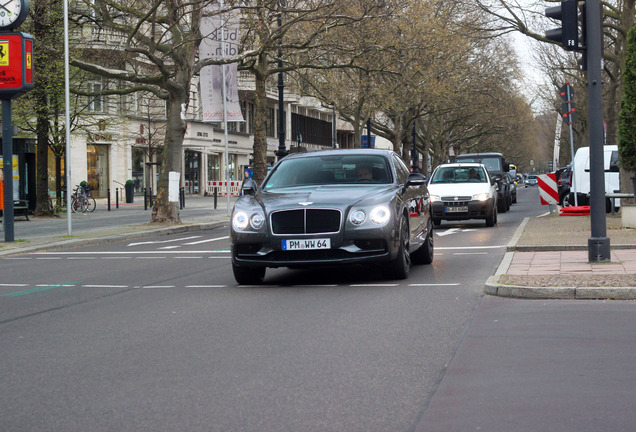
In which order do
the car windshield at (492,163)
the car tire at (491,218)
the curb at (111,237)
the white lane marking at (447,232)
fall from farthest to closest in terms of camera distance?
the car windshield at (492,163) < the car tire at (491,218) < the white lane marking at (447,232) < the curb at (111,237)

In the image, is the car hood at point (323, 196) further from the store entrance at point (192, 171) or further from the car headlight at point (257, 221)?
the store entrance at point (192, 171)

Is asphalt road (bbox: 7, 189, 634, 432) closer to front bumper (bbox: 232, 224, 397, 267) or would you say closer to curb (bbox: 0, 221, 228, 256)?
front bumper (bbox: 232, 224, 397, 267)

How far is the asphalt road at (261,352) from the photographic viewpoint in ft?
16.8

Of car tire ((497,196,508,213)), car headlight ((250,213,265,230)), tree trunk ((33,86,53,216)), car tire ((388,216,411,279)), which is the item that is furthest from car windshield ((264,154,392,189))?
tree trunk ((33,86,53,216))

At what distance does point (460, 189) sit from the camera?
2362cm

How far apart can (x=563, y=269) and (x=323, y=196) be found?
304 cm

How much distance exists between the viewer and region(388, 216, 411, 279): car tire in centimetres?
1136

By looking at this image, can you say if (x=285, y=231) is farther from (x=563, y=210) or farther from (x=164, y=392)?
(x=563, y=210)

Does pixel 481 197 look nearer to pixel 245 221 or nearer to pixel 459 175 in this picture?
pixel 459 175

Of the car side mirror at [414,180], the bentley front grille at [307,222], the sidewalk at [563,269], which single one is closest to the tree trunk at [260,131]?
the sidewalk at [563,269]

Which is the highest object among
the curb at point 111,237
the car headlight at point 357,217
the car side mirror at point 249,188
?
the car side mirror at point 249,188

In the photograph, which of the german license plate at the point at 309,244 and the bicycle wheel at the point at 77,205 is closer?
the german license plate at the point at 309,244

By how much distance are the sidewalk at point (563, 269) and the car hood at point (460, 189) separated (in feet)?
18.7

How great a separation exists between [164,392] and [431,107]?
187 ft
